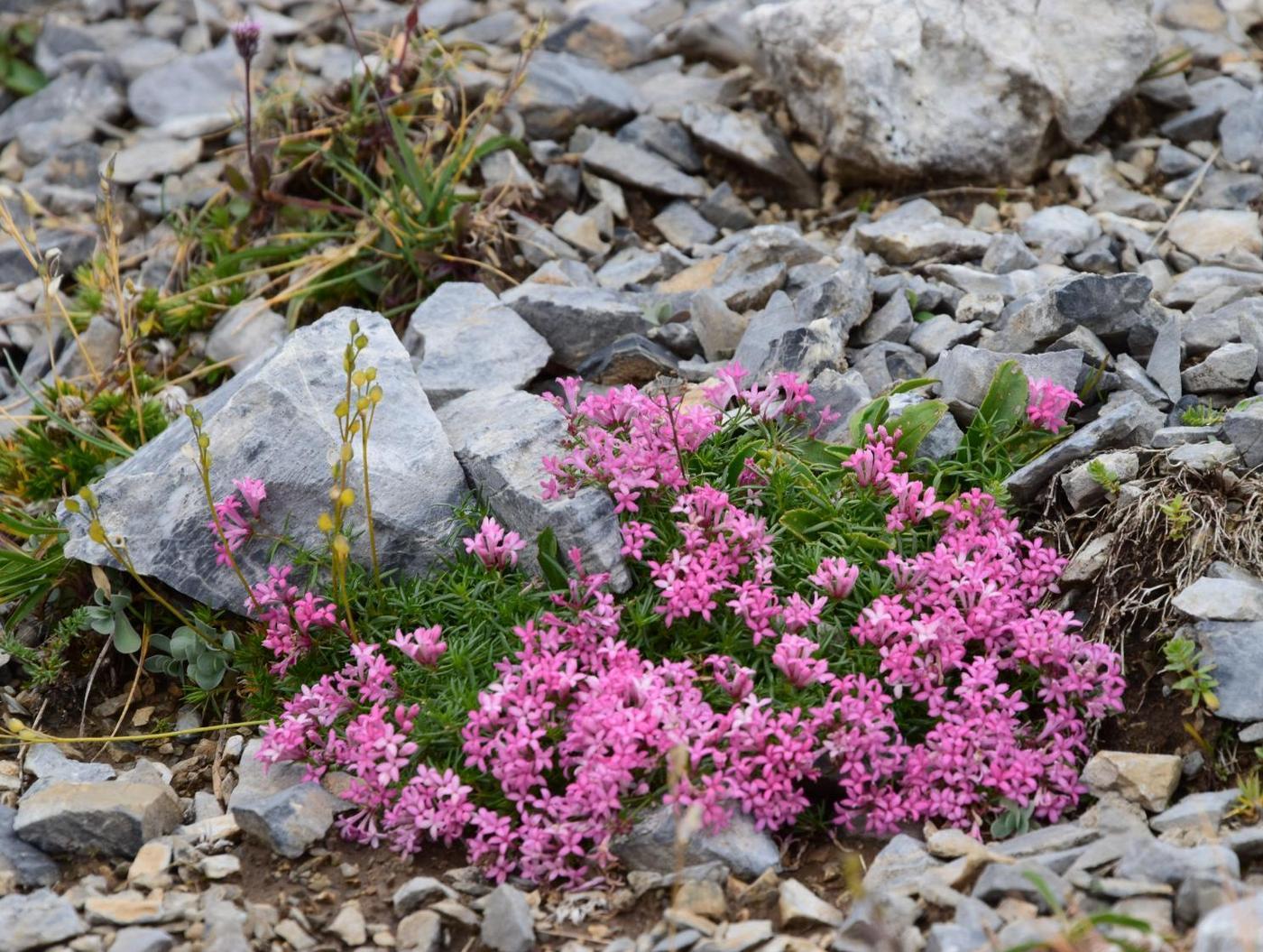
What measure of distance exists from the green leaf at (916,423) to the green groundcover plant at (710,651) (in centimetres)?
1

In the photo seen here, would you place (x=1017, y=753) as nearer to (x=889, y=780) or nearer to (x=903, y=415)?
(x=889, y=780)

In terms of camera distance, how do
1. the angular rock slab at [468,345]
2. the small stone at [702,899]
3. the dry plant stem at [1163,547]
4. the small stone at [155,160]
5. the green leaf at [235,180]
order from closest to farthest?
the small stone at [702,899] < the dry plant stem at [1163,547] < the angular rock slab at [468,345] < the green leaf at [235,180] < the small stone at [155,160]

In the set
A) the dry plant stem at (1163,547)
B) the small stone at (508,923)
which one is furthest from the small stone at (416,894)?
the dry plant stem at (1163,547)

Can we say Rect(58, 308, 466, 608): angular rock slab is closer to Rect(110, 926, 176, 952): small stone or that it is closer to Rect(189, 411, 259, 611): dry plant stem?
Rect(189, 411, 259, 611): dry plant stem

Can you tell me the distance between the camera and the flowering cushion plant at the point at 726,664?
3.83m

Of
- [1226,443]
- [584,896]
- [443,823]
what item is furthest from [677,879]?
[1226,443]

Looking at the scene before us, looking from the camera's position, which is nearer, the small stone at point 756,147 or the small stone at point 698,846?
the small stone at point 698,846

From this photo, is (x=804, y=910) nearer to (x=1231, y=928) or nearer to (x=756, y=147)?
(x=1231, y=928)

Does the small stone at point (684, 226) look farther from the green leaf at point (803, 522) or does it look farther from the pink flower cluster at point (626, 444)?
the green leaf at point (803, 522)

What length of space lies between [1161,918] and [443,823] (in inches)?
78.2

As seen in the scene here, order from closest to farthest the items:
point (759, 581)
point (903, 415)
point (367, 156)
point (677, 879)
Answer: point (677, 879) < point (759, 581) < point (903, 415) < point (367, 156)

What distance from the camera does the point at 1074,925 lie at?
3006 mm

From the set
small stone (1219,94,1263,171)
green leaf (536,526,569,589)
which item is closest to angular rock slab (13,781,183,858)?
green leaf (536,526,569,589)

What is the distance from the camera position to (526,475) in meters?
4.54
